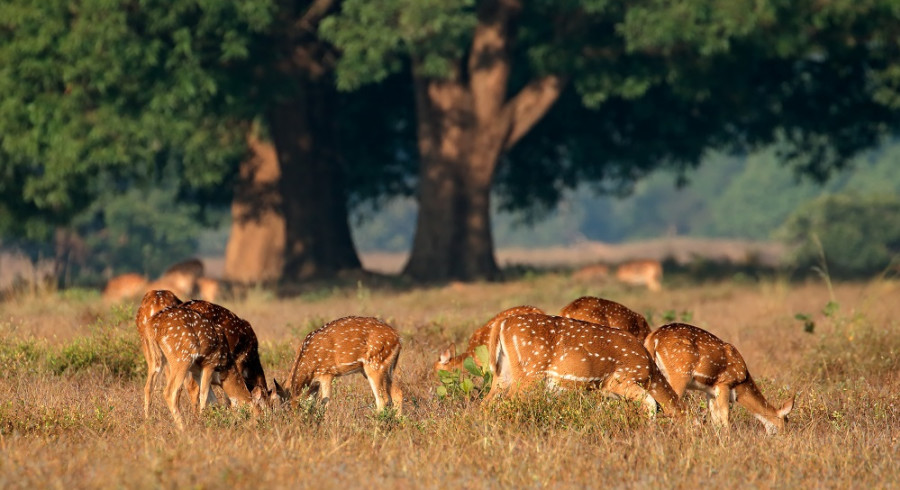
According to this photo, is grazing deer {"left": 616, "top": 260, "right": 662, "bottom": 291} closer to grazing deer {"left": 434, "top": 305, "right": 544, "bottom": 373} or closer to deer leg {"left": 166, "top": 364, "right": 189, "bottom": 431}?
grazing deer {"left": 434, "top": 305, "right": 544, "bottom": 373}

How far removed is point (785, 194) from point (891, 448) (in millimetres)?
82159

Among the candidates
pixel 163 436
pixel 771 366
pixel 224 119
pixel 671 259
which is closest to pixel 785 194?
pixel 671 259

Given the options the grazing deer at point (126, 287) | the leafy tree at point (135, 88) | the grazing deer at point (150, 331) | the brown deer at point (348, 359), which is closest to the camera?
the grazing deer at point (150, 331)

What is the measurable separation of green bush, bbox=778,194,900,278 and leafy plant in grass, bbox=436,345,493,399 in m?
38.2

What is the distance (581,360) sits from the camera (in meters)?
9.66

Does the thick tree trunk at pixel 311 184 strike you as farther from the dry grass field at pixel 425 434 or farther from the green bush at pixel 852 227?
the green bush at pixel 852 227

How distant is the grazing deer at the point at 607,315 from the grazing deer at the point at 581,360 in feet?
5.21

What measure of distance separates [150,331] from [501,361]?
2902mm

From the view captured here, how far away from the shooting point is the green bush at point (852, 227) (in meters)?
48.7

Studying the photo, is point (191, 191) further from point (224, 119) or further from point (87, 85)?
point (87, 85)

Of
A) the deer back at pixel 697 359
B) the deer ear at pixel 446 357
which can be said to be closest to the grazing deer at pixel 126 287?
the deer ear at pixel 446 357

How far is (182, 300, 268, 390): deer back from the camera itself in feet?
34.2

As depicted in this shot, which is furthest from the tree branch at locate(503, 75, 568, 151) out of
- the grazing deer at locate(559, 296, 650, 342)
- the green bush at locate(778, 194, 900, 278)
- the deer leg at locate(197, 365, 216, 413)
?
the green bush at locate(778, 194, 900, 278)

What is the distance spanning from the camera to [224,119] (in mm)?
24203
